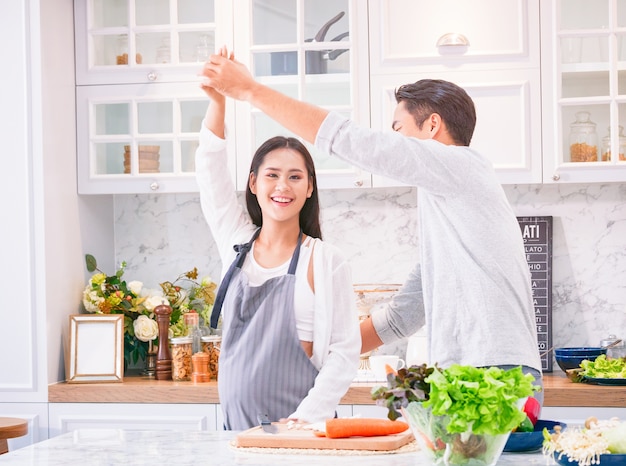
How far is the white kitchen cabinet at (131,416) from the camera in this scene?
12.1 feet

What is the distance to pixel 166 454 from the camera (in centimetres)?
203

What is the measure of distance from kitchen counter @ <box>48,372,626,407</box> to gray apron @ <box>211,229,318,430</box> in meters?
1.08

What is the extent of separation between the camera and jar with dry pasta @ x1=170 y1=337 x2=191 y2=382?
3.94m

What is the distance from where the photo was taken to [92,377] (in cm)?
389

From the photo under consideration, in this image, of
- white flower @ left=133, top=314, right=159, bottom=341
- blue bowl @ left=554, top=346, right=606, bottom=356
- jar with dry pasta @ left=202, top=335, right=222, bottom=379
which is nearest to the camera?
blue bowl @ left=554, top=346, right=606, bottom=356

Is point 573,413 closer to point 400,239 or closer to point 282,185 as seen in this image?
point 400,239

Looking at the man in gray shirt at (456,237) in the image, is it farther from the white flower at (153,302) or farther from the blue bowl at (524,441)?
the white flower at (153,302)

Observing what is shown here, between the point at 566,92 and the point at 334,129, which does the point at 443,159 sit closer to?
the point at 334,129

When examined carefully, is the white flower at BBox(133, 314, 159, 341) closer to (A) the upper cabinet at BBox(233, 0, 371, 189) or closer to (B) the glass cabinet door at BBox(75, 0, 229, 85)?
(A) the upper cabinet at BBox(233, 0, 371, 189)

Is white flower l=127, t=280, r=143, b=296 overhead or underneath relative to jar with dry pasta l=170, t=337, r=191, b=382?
overhead

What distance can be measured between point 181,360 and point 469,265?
6.40ft

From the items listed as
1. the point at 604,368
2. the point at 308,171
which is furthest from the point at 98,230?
the point at 604,368

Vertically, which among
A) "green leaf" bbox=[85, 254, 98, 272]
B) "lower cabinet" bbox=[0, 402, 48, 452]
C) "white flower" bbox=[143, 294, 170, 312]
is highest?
"green leaf" bbox=[85, 254, 98, 272]

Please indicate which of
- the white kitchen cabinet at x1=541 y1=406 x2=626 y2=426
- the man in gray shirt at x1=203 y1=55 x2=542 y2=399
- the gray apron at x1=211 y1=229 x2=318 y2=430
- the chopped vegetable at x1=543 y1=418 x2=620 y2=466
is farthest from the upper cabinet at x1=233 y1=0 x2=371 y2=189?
the chopped vegetable at x1=543 y1=418 x2=620 y2=466
